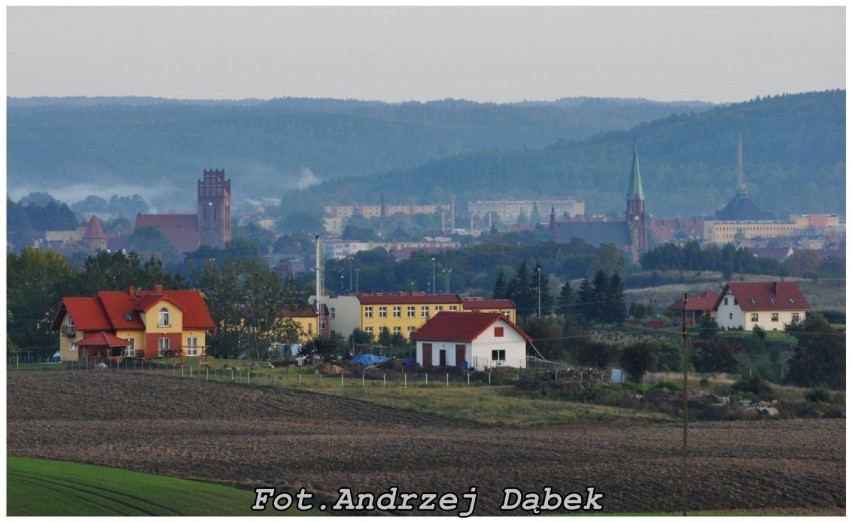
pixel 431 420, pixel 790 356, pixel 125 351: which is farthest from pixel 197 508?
pixel 790 356

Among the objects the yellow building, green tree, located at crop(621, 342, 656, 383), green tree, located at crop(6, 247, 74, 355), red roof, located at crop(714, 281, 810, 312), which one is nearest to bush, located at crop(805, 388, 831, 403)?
green tree, located at crop(621, 342, 656, 383)

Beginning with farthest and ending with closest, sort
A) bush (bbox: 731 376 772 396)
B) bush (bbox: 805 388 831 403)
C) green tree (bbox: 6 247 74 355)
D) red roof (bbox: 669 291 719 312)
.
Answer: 1. red roof (bbox: 669 291 719 312)
2. green tree (bbox: 6 247 74 355)
3. bush (bbox: 731 376 772 396)
4. bush (bbox: 805 388 831 403)

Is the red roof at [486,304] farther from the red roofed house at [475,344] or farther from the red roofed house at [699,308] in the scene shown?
the red roofed house at [475,344]

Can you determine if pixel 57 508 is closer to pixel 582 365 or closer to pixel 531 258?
pixel 582 365

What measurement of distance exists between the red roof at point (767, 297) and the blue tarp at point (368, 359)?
1896 centimetres

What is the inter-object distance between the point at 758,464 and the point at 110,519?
1026cm

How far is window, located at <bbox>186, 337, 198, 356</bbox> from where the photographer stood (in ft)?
162

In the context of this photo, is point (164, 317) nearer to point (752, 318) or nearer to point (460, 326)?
point (460, 326)

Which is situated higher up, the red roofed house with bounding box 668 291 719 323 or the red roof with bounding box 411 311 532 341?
the red roofed house with bounding box 668 291 719 323

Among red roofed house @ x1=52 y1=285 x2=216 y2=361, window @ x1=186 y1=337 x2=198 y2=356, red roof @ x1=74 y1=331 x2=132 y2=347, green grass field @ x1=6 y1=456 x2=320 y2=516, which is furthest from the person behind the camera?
window @ x1=186 y1=337 x2=198 y2=356

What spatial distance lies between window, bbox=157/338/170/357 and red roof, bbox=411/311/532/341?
20.7 ft

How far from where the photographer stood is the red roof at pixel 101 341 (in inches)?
1852

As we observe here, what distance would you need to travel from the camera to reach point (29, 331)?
5400cm

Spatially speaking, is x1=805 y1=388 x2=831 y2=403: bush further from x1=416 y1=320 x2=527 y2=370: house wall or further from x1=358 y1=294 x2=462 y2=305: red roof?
x1=358 y1=294 x2=462 y2=305: red roof
